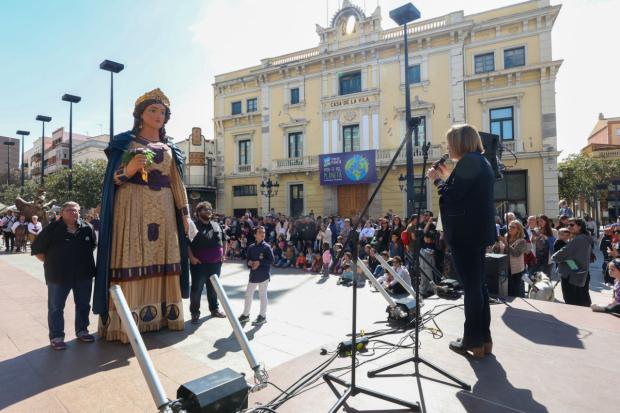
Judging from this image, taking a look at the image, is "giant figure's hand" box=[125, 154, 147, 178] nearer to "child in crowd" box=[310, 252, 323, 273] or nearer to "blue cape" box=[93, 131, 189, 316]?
"blue cape" box=[93, 131, 189, 316]

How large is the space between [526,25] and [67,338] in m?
22.3

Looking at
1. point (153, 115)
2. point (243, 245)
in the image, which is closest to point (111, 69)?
point (243, 245)

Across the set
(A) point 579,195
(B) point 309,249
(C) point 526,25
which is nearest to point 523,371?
(B) point 309,249

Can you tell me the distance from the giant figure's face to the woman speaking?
3401 mm

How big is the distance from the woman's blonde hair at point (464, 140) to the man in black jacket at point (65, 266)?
425 centimetres

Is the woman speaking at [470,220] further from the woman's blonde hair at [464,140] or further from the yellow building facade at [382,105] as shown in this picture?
the yellow building facade at [382,105]

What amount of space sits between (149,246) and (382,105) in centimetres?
1911

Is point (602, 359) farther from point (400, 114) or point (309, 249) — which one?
point (400, 114)

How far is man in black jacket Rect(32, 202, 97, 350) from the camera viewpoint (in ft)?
13.5

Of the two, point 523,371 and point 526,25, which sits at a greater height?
point 526,25

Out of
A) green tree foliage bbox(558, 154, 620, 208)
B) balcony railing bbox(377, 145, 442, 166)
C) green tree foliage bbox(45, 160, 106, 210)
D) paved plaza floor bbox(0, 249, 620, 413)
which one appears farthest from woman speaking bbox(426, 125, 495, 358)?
green tree foliage bbox(558, 154, 620, 208)

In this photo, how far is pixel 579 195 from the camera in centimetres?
3012

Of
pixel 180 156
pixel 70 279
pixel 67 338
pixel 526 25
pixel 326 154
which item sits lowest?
pixel 67 338

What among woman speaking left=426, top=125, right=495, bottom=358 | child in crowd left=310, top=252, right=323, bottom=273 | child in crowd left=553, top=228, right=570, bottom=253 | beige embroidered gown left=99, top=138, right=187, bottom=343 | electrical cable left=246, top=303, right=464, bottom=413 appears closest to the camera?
electrical cable left=246, top=303, right=464, bottom=413
